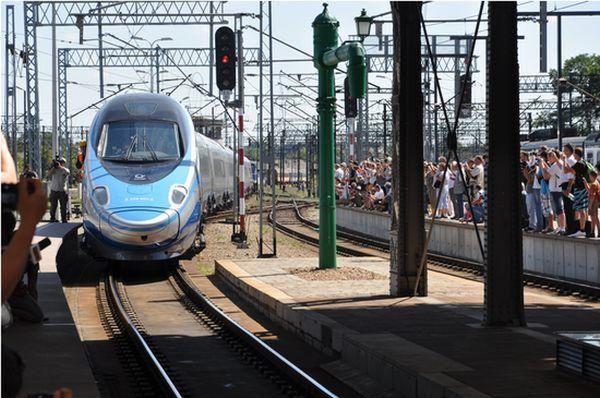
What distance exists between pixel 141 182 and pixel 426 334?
949 centimetres

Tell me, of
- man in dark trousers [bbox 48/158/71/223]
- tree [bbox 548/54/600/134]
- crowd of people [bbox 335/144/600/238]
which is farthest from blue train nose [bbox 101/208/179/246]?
tree [bbox 548/54/600/134]

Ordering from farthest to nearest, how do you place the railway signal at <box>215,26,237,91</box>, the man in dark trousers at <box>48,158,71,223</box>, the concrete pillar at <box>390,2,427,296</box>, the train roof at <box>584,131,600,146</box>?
the train roof at <box>584,131,600,146</box> → the man in dark trousers at <box>48,158,71,223</box> → the railway signal at <box>215,26,237,91</box> → the concrete pillar at <box>390,2,427,296</box>

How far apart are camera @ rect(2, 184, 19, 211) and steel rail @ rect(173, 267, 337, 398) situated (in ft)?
19.7

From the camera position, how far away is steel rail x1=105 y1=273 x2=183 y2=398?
1050cm

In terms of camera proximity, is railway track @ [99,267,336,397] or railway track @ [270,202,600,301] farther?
railway track @ [270,202,600,301]

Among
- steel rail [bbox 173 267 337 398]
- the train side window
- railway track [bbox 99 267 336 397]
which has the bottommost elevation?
railway track [bbox 99 267 336 397]

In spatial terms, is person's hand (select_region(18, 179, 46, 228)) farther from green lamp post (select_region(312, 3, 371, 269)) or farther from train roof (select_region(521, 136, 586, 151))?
train roof (select_region(521, 136, 586, 151))

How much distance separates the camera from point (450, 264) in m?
24.0

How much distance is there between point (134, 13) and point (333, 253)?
23.1m

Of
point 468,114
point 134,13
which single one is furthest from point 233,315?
point 468,114

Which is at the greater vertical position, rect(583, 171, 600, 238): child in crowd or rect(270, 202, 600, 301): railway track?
rect(583, 171, 600, 238): child in crowd

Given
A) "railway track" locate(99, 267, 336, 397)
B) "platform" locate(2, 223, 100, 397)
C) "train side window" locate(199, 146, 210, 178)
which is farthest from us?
"train side window" locate(199, 146, 210, 178)

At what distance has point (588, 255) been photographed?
1888cm

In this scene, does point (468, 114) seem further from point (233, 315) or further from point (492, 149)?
point (492, 149)
